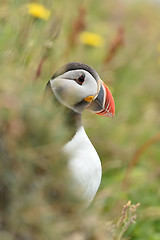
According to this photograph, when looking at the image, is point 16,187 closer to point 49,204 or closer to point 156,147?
point 49,204

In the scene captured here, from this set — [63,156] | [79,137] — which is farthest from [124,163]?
[63,156]

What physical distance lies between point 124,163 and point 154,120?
111cm

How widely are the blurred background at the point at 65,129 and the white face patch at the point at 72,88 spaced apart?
4.3 inches

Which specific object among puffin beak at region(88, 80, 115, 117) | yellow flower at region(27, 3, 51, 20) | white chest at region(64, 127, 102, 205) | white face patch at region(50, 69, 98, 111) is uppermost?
yellow flower at region(27, 3, 51, 20)

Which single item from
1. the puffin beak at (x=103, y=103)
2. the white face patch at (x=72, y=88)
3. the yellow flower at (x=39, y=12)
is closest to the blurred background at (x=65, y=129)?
the yellow flower at (x=39, y=12)

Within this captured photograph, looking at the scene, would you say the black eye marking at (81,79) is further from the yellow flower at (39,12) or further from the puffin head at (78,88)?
the yellow flower at (39,12)

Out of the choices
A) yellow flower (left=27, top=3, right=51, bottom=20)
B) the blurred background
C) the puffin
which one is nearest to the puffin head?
the puffin

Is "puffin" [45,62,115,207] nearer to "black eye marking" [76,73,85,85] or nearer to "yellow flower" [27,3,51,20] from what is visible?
"black eye marking" [76,73,85,85]

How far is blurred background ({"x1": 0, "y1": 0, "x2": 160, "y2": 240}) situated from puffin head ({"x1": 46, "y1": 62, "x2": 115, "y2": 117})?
117 millimetres

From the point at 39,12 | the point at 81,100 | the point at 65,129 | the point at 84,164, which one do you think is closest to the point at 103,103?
the point at 81,100

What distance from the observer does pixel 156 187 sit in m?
4.23

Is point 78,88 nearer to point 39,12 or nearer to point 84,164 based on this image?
point 84,164

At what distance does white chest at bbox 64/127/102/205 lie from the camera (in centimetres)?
236

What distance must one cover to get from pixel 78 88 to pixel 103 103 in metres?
0.17
